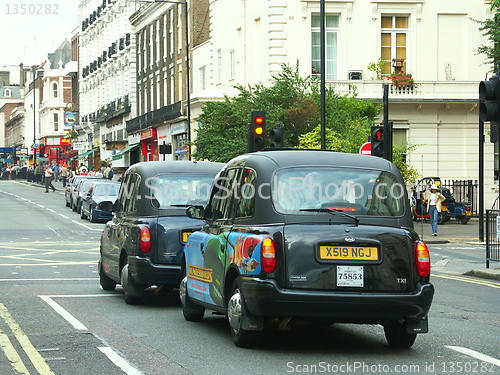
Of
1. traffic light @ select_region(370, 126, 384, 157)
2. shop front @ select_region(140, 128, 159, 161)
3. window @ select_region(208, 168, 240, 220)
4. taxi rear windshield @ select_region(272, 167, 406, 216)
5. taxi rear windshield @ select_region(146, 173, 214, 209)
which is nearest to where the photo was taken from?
taxi rear windshield @ select_region(272, 167, 406, 216)

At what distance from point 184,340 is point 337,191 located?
7.02 ft

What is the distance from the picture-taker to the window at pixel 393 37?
42719 millimetres

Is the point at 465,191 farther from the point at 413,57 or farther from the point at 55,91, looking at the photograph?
the point at 55,91

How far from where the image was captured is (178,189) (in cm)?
1322

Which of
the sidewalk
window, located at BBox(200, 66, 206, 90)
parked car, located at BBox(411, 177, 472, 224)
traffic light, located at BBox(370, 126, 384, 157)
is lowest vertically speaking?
the sidewalk

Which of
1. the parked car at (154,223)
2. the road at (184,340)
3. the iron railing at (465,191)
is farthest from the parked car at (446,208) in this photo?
the parked car at (154,223)

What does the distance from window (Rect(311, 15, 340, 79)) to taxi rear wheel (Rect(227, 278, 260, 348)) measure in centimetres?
3356

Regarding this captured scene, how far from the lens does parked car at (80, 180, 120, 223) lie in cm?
3700

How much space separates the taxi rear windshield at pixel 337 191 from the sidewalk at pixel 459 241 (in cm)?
985

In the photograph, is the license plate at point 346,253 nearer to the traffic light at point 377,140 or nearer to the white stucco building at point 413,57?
the traffic light at point 377,140

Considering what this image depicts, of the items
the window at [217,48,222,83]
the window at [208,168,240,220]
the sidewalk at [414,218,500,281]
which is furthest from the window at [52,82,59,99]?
the window at [208,168,240,220]

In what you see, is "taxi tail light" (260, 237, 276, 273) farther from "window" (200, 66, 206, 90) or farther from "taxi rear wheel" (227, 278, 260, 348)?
"window" (200, 66, 206, 90)

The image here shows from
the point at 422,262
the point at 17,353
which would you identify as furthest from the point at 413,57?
the point at 17,353

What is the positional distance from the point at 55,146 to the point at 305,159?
120917 millimetres
